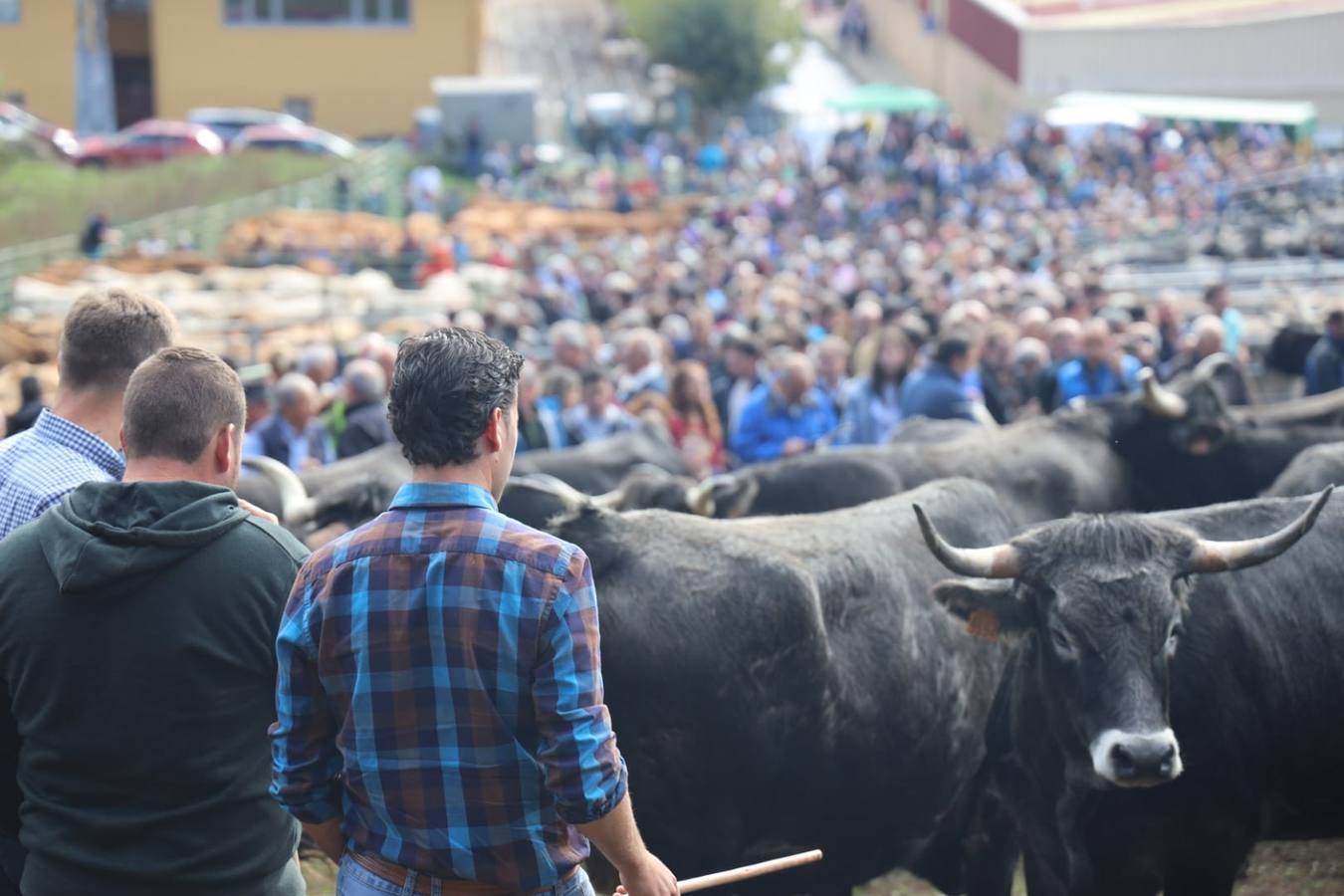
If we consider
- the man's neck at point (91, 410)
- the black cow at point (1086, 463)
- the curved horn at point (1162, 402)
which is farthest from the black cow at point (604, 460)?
the man's neck at point (91, 410)

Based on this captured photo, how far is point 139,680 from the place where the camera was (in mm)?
3537

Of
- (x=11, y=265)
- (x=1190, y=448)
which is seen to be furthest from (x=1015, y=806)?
(x=11, y=265)

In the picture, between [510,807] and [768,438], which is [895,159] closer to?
[768,438]

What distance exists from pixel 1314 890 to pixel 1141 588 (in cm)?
233

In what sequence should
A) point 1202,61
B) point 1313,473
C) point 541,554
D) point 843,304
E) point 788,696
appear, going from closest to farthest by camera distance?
point 541,554 → point 788,696 → point 1313,473 → point 843,304 → point 1202,61

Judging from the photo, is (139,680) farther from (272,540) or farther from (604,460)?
(604,460)

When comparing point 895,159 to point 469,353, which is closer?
point 469,353

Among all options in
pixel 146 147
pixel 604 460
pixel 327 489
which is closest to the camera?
pixel 327 489

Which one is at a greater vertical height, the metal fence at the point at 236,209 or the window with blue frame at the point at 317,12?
the window with blue frame at the point at 317,12

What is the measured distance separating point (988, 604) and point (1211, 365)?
261 inches

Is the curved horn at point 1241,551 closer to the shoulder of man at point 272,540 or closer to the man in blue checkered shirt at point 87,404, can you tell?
the shoulder of man at point 272,540

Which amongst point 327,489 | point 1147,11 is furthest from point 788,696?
point 1147,11

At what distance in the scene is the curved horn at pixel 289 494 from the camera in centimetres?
903

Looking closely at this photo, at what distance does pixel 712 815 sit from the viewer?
5.73 metres
